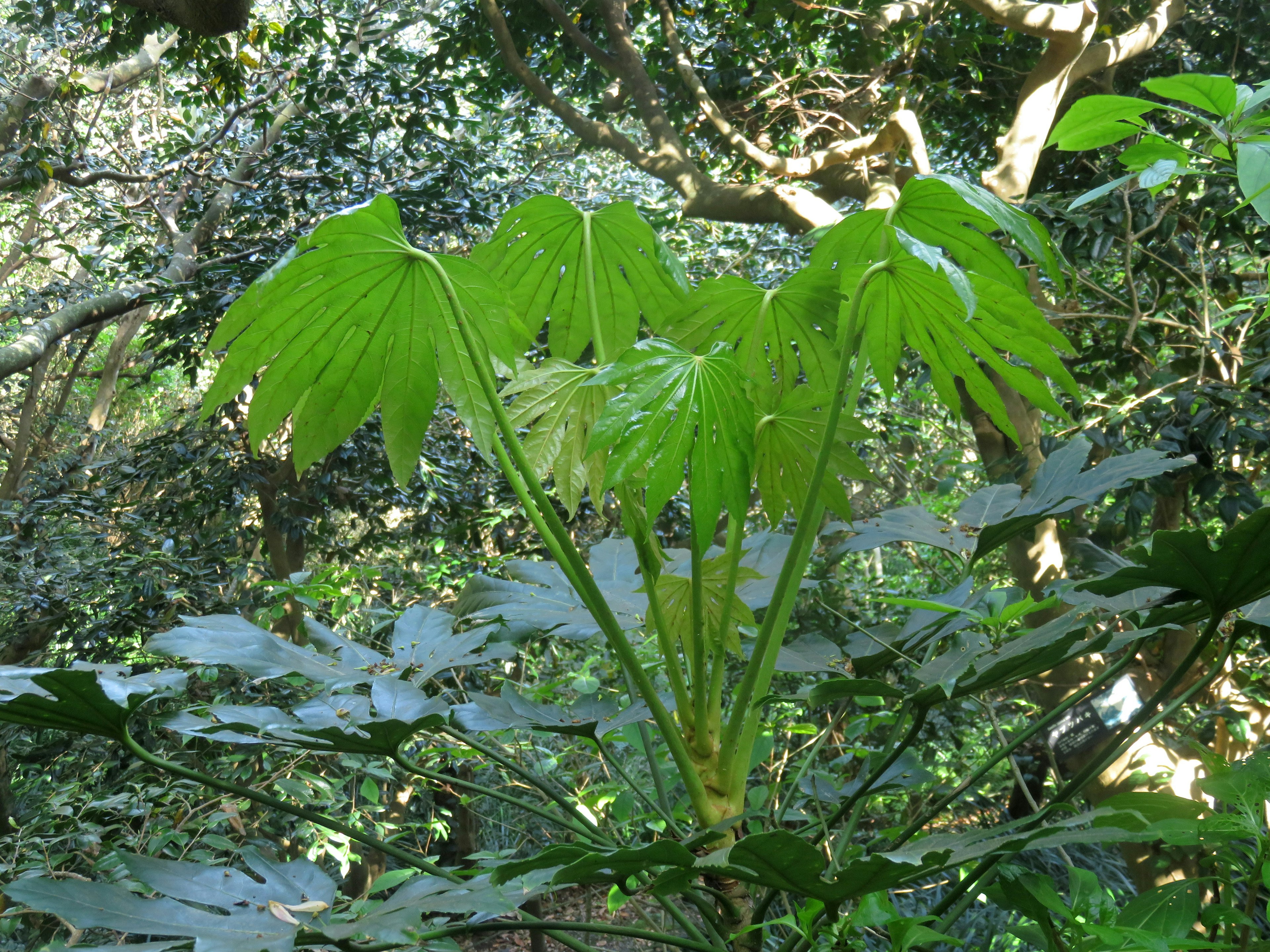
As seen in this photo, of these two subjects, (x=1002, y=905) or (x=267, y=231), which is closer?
(x=1002, y=905)

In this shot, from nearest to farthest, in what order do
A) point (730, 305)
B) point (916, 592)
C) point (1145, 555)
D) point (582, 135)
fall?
point (1145, 555) < point (730, 305) < point (916, 592) < point (582, 135)

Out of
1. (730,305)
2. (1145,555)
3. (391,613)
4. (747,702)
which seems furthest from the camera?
(391,613)

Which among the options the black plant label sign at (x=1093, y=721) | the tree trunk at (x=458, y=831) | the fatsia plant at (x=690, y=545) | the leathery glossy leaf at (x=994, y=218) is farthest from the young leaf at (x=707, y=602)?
the tree trunk at (x=458, y=831)

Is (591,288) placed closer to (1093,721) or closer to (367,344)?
(367,344)

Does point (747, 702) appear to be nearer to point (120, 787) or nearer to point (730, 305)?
point (730, 305)

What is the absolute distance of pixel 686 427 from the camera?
0.55m

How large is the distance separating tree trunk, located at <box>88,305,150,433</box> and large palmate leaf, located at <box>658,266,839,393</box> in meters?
5.30

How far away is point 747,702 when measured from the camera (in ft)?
2.07

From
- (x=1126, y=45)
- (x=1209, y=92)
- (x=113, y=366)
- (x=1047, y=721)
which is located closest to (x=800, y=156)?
(x=1126, y=45)

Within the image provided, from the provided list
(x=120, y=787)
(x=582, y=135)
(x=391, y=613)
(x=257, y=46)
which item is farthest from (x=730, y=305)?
(x=257, y=46)

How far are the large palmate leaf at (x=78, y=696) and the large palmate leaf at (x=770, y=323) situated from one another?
0.49 meters

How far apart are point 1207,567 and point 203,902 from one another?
655 millimetres

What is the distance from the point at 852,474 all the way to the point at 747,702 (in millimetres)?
212

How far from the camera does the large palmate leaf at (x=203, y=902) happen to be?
0.47 metres
